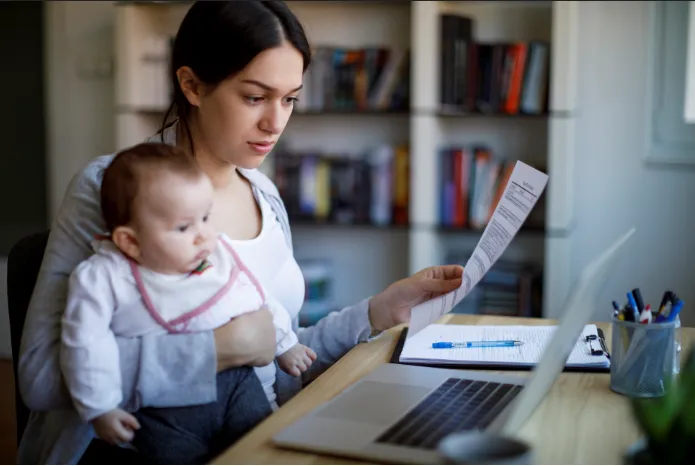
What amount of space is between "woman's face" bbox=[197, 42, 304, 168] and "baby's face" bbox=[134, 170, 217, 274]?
0.84 ft

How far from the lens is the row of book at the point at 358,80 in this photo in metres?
3.78

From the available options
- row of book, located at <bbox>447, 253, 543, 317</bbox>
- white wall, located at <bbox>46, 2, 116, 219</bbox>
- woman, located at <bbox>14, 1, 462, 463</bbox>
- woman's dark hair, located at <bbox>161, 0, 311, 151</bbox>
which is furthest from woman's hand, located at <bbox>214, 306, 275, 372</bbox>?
white wall, located at <bbox>46, 2, 116, 219</bbox>

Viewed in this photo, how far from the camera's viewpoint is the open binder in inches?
55.9

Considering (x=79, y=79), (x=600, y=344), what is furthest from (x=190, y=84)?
(x=79, y=79)

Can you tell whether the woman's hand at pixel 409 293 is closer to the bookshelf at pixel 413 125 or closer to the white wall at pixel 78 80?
the bookshelf at pixel 413 125

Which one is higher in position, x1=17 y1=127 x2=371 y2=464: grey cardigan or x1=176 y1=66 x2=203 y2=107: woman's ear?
x1=176 y1=66 x2=203 y2=107: woman's ear

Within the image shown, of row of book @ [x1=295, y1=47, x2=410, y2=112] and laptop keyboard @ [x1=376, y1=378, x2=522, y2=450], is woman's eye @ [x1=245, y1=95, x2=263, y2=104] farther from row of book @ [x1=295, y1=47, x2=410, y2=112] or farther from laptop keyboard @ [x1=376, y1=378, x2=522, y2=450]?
row of book @ [x1=295, y1=47, x2=410, y2=112]

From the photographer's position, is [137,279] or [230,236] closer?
[137,279]

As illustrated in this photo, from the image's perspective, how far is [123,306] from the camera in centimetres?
124

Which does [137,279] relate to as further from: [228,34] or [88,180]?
[228,34]

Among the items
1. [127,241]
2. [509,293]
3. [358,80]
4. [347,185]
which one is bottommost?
[509,293]

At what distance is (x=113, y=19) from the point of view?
422cm

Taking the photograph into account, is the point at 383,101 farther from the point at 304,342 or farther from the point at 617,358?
the point at 617,358

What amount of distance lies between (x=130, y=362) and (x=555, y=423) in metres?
0.57
